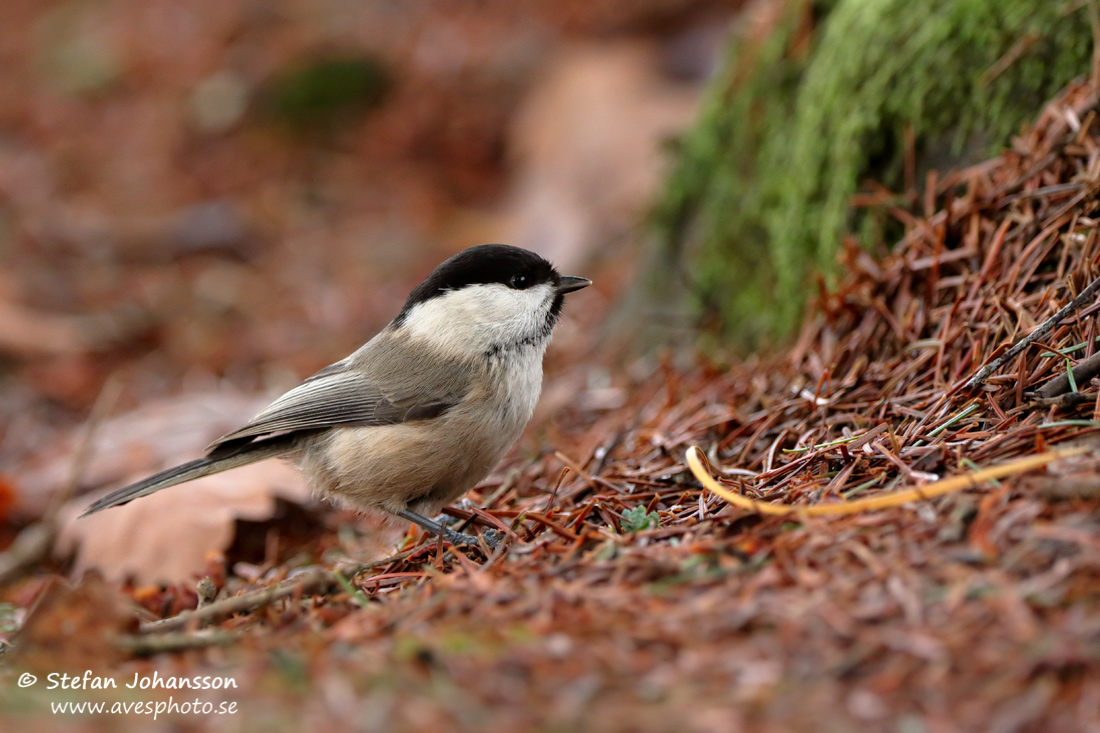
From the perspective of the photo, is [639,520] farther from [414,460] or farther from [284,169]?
[284,169]

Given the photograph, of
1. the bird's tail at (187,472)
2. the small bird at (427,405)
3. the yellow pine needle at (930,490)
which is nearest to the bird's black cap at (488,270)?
the small bird at (427,405)

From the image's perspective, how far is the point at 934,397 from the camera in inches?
83.4

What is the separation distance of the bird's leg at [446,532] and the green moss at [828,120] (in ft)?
4.77

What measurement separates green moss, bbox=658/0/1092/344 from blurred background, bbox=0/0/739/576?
0.79 metres

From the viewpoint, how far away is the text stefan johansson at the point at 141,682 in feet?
4.58

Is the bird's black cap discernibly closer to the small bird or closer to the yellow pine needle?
the small bird

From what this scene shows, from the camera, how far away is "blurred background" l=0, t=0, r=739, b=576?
15.6ft

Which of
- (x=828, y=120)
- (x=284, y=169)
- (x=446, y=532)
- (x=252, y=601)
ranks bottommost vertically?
(x=446, y=532)

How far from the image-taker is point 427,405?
248 cm

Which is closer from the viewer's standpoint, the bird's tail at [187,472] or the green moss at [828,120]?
the bird's tail at [187,472]

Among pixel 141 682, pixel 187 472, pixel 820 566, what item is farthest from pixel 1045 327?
pixel 187 472

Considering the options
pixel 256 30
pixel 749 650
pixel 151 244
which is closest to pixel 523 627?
pixel 749 650

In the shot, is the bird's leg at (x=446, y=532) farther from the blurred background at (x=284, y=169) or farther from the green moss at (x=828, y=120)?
the blurred background at (x=284, y=169)

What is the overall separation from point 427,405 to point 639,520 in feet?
2.62
